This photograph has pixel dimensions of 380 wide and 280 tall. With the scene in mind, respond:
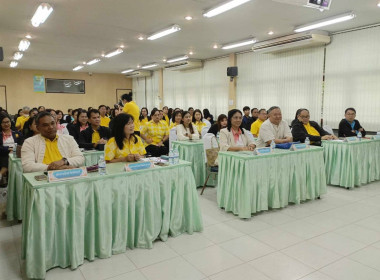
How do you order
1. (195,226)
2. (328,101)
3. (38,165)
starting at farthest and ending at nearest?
1. (328,101)
2. (195,226)
3. (38,165)

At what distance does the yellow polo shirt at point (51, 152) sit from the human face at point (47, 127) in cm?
7

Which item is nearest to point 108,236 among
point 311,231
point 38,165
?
point 38,165

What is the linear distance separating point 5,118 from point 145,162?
9.89 feet

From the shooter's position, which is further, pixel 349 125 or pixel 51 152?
pixel 349 125

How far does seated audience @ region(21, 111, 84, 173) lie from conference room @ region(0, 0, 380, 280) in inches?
0.4

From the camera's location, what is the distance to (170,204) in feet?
9.80

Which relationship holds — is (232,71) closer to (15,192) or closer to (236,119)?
(236,119)

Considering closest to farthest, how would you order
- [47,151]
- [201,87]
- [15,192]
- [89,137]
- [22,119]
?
1. [47,151]
2. [15,192]
3. [89,137]
4. [22,119]
5. [201,87]

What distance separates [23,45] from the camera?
8156mm

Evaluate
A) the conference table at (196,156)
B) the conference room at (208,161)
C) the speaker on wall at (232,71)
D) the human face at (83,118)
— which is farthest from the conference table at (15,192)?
the speaker on wall at (232,71)

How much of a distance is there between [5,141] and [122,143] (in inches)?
99.9

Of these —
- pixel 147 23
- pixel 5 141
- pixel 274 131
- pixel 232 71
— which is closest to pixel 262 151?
pixel 274 131

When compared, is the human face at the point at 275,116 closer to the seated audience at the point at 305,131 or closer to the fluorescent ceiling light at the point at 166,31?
the seated audience at the point at 305,131

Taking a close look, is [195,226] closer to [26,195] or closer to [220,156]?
[220,156]
